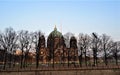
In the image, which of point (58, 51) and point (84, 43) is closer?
point (84, 43)

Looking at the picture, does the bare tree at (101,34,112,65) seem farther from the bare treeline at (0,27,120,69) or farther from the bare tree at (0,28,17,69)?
the bare tree at (0,28,17,69)

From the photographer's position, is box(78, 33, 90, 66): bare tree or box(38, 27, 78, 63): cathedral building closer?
box(38, 27, 78, 63): cathedral building

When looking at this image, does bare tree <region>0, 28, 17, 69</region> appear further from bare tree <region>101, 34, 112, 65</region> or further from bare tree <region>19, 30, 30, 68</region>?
bare tree <region>101, 34, 112, 65</region>

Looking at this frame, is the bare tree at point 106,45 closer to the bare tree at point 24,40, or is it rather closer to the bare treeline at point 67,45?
the bare treeline at point 67,45

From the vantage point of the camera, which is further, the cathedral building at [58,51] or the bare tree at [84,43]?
the bare tree at [84,43]

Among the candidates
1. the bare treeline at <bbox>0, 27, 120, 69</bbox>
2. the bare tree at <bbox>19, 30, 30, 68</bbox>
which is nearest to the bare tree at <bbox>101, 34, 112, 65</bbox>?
the bare treeline at <bbox>0, 27, 120, 69</bbox>

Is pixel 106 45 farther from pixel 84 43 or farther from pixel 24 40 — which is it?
pixel 24 40

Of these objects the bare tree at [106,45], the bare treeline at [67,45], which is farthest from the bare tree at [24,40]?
the bare tree at [106,45]

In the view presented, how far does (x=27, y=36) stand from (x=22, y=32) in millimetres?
2134

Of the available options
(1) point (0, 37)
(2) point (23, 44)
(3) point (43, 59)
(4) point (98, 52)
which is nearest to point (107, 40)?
(4) point (98, 52)

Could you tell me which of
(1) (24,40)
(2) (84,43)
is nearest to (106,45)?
(2) (84,43)

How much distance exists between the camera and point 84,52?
5538cm

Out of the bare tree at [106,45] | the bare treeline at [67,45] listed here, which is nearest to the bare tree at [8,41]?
the bare treeline at [67,45]

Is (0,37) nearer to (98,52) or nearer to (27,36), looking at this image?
(27,36)
